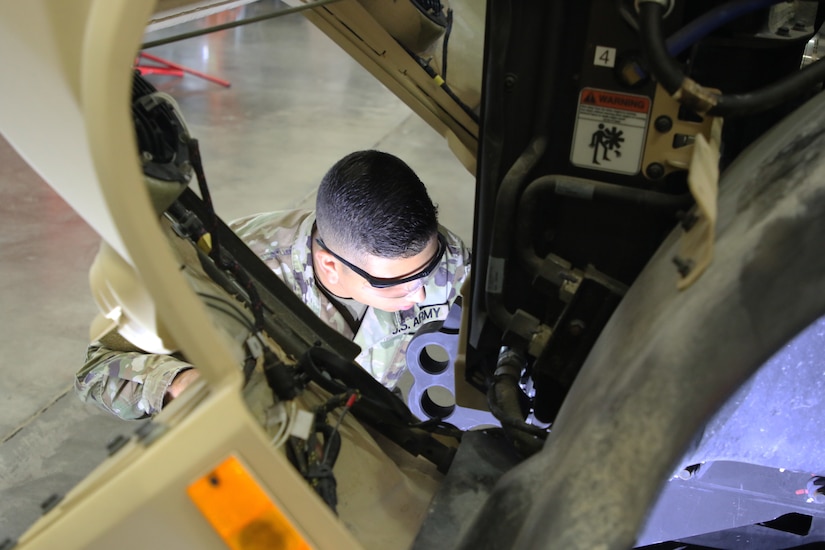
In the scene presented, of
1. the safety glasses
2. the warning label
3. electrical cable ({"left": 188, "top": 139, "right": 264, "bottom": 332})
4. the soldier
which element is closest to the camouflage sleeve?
the soldier

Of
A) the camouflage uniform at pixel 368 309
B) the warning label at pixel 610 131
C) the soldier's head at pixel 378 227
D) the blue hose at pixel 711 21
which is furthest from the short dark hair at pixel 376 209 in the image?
the blue hose at pixel 711 21

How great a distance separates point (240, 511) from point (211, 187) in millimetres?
3539

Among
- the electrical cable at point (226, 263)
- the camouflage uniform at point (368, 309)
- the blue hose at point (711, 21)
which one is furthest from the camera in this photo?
the camouflage uniform at point (368, 309)

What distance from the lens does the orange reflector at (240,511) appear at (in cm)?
58

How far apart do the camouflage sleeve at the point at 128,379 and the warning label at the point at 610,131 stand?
0.79m

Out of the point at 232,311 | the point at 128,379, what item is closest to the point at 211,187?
the point at 128,379

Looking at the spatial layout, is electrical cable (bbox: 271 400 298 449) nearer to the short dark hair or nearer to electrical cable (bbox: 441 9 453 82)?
the short dark hair

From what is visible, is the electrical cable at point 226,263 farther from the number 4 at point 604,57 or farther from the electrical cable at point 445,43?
the electrical cable at point 445,43

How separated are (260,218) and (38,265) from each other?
1599mm

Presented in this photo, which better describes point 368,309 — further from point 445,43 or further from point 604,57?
point 604,57

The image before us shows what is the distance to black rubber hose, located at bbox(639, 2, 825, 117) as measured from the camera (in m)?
0.67

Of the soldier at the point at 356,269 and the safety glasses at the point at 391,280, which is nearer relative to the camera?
the soldier at the point at 356,269

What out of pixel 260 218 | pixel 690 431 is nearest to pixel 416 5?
pixel 260 218

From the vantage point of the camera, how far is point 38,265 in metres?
3.06
